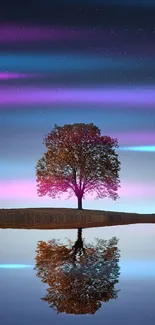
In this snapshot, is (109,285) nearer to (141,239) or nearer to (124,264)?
(124,264)

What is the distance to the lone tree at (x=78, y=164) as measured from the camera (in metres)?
81.8

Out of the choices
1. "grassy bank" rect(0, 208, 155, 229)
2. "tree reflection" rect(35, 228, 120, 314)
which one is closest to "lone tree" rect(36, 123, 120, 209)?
"grassy bank" rect(0, 208, 155, 229)

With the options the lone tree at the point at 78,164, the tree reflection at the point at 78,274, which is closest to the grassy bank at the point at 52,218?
the lone tree at the point at 78,164

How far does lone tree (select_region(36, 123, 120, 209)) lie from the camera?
3219 inches

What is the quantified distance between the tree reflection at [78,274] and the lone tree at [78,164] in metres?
39.7

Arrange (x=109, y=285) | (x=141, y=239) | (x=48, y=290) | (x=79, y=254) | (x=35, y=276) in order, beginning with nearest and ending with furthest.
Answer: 1. (x=48, y=290)
2. (x=109, y=285)
3. (x=35, y=276)
4. (x=79, y=254)
5. (x=141, y=239)

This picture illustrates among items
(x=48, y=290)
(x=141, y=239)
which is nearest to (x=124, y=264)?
(x=48, y=290)

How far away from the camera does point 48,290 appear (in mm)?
21719

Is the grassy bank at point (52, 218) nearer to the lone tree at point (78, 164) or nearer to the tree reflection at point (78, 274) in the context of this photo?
the lone tree at point (78, 164)

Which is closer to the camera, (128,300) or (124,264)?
(128,300)

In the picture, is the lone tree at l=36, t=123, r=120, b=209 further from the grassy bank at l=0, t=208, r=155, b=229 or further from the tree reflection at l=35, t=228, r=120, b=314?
the tree reflection at l=35, t=228, r=120, b=314

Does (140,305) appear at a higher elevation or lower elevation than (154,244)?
lower

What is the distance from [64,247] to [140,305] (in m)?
20.6

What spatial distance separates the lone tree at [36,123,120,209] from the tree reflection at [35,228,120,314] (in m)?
39.7
